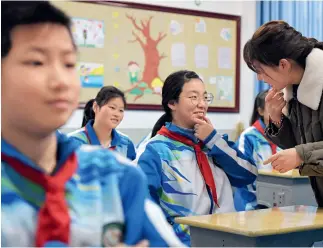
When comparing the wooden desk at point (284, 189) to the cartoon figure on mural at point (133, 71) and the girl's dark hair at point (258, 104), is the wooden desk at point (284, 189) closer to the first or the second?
the girl's dark hair at point (258, 104)

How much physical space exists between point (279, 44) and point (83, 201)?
1350 mm

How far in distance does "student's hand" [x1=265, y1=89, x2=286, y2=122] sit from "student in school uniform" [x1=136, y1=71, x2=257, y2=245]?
26 cm

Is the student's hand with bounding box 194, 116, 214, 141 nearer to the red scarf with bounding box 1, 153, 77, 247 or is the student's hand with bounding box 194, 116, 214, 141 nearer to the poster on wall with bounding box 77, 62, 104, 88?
the red scarf with bounding box 1, 153, 77, 247

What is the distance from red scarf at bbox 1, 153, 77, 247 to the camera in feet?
2.92

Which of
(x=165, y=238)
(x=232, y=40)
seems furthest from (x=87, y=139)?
(x=232, y=40)

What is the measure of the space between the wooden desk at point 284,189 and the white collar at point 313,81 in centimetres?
132

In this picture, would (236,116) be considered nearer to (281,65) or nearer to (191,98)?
(191,98)

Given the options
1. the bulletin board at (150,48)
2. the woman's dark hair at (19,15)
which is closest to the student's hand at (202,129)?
the woman's dark hair at (19,15)

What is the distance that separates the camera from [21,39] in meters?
0.89

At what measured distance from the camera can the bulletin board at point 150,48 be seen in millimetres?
4922

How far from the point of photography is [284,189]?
3.44 meters

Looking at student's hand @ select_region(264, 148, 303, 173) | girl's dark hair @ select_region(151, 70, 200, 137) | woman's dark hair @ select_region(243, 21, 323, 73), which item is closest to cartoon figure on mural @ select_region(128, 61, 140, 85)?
girl's dark hair @ select_region(151, 70, 200, 137)

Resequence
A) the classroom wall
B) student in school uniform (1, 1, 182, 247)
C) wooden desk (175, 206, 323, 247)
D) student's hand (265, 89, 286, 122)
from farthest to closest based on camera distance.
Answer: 1. the classroom wall
2. student's hand (265, 89, 286, 122)
3. wooden desk (175, 206, 323, 247)
4. student in school uniform (1, 1, 182, 247)

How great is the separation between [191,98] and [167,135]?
205mm
